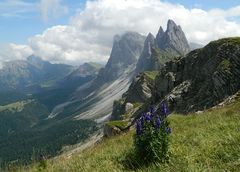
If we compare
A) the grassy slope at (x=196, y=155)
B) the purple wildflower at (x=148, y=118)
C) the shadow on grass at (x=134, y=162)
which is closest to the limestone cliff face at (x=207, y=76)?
the grassy slope at (x=196, y=155)

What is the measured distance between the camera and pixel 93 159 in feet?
44.5

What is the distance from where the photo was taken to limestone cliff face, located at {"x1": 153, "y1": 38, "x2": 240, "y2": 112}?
69000 millimetres

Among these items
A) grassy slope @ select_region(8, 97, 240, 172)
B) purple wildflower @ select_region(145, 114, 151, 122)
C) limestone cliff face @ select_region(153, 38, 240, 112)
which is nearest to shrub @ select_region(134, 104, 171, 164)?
purple wildflower @ select_region(145, 114, 151, 122)

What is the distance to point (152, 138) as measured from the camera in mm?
10750

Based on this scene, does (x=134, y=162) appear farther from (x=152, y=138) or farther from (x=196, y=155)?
(x=196, y=155)

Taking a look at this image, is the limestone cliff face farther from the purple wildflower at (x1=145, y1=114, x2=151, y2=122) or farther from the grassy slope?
the purple wildflower at (x1=145, y1=114, x2=151, y2=122)

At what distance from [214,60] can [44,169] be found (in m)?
72.0

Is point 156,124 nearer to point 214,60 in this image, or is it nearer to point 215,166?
point 215,166

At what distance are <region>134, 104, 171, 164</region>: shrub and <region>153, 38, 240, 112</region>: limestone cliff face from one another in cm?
5220

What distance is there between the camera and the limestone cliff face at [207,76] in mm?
69000

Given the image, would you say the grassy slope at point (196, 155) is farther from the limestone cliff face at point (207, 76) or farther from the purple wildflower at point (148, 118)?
the limestone cliff face at point (207, 76)

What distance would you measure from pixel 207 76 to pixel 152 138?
71812 millimetres

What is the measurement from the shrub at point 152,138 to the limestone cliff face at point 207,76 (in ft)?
171

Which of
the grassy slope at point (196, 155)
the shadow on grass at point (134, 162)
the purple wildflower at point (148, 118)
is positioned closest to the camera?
the grassy slope at point (196, 155)
